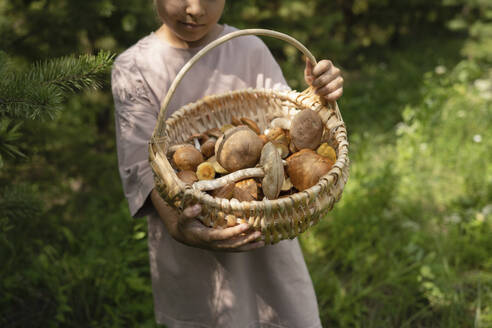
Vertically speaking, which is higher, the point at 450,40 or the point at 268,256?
the point at 450,40

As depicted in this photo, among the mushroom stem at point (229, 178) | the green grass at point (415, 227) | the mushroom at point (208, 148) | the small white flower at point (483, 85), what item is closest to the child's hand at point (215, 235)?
the mushroom stem at point (229, 178)

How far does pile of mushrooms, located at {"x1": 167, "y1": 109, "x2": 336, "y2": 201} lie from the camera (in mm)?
1131

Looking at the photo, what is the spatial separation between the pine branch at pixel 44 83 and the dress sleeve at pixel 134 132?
245 mm

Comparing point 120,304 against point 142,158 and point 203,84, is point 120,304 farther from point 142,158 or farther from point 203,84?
point 203,84

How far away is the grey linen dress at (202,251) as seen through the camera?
1.30 meters

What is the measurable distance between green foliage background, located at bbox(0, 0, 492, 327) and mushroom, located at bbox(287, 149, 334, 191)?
0.89 m

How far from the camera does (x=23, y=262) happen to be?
7.28 ft

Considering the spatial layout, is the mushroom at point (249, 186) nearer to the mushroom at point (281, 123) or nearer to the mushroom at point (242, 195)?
the mushroom at point (242, 195)

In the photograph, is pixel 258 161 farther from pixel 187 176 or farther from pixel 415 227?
pixel 415 227

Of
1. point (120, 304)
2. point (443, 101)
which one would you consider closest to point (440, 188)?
point (443, 101)

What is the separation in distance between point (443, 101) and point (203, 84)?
114 inches

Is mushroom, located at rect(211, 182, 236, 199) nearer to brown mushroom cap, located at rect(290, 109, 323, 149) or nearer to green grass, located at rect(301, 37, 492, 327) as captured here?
brown mushroom cap, located at rect(290, 109, 323, 149)

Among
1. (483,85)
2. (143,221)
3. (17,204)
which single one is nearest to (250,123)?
(17,204)

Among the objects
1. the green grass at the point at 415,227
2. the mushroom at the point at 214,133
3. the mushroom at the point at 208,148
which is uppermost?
the mushroom at the point at 214,133
